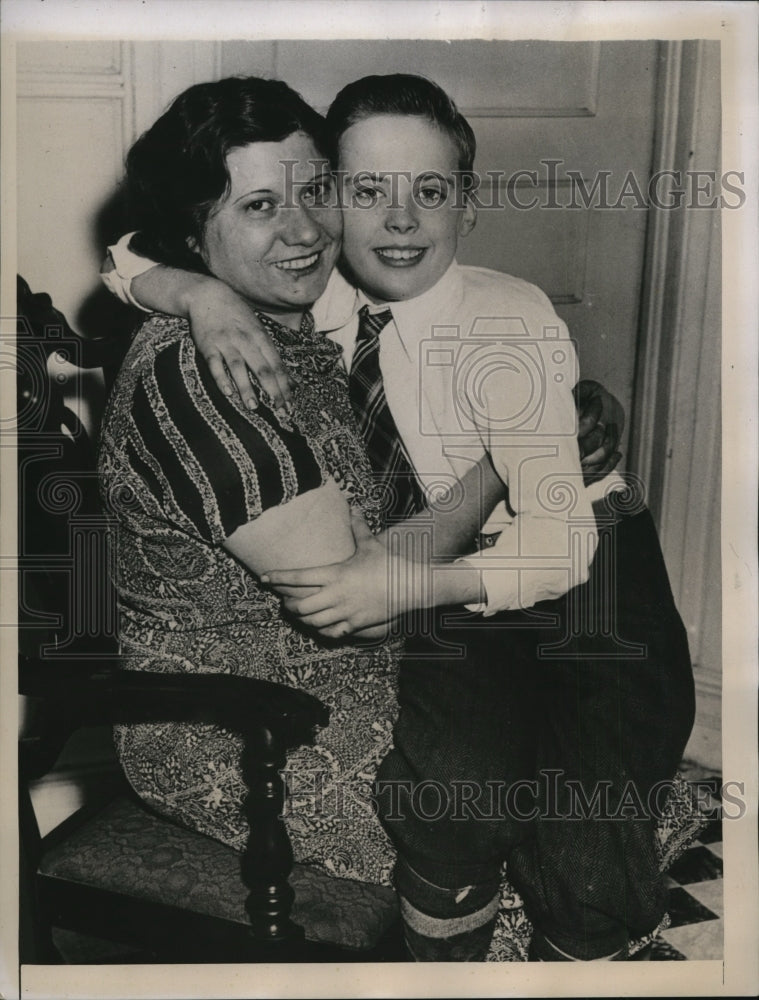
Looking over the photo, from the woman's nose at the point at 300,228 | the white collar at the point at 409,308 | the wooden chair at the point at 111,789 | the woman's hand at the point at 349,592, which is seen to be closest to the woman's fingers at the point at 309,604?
the woman's hand at the point at 349,592

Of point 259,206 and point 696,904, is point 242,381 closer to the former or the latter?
point 259,206

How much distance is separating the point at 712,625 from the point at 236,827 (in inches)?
29.3

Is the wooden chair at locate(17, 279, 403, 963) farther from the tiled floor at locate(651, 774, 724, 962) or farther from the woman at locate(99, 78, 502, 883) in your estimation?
the tiled floor at locate(651, 774, 724, 962)

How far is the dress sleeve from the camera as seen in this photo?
3.66 feet

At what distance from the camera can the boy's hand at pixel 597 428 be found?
1.32 metres

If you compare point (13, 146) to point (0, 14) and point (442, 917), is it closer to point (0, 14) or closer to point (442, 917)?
point (0, 14)

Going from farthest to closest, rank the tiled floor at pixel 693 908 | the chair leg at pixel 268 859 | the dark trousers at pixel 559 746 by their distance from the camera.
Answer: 1. the tiled floor at pixel 693 908
2. the dark trousers at pixel 559 746
3. the chair leg at pixel 268 859

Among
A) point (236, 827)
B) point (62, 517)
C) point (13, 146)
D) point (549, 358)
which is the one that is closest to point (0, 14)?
point (13, 146)

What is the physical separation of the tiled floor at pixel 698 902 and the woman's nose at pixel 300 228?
3.13ft

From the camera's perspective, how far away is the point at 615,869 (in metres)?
1.21

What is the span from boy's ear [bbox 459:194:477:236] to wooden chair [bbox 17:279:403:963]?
20.6 inches

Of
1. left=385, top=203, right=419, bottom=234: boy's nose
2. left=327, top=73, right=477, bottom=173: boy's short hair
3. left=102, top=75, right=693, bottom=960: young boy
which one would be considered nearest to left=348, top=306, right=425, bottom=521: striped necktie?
left=102, top=75, right=693, bottom=960: young boy

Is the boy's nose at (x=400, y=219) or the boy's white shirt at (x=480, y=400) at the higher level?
the boy's nose at (x=400, y=219)

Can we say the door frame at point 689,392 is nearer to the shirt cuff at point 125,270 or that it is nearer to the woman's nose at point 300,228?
the woman's nose at point 300,228
